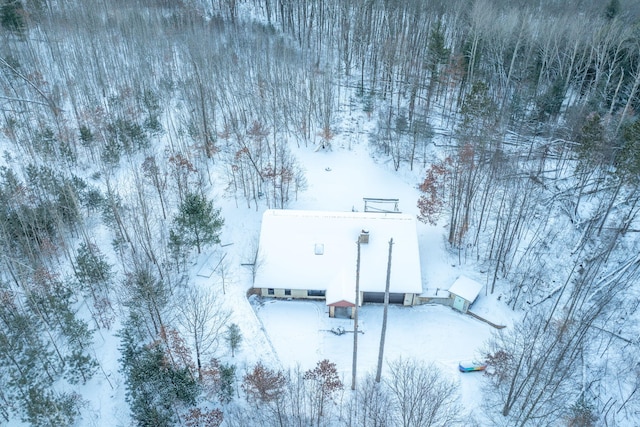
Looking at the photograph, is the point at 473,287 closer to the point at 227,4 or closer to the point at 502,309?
the point at 502,309

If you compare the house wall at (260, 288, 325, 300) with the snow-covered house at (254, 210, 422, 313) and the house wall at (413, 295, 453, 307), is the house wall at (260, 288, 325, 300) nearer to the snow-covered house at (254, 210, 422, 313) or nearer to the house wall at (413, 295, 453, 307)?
the snow-covered house at (254, 210, 422, 313)

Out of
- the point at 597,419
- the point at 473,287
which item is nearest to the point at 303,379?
the point at 473,287

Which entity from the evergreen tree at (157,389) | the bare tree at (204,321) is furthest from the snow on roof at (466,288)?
the evergreen tree at (157,389)

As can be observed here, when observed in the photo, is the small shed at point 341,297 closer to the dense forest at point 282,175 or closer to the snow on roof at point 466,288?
the dense forest at point 282,175

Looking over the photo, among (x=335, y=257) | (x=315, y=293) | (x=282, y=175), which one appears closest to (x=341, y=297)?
(x=315, y=293)

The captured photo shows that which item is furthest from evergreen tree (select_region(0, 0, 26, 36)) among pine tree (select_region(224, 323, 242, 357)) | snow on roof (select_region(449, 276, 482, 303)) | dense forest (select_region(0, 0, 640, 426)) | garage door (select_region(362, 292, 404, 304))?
snow on roof (select_region(449, 276, 482, 303))

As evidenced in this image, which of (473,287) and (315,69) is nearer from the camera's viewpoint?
(473,287)
